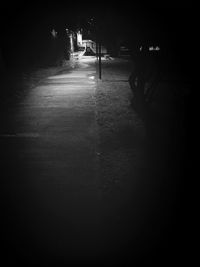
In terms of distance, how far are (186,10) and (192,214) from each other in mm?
4042

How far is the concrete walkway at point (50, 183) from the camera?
172 inches

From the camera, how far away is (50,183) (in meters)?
6.14

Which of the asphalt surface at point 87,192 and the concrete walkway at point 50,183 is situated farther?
the concrete walkway at point 50,183

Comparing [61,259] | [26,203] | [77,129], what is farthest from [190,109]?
[61,259]

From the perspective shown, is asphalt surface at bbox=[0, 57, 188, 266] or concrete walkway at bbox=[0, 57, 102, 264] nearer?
asphalt surface at bbox=[0, 57, 188, 266]

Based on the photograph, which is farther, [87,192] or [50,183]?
[50,183]

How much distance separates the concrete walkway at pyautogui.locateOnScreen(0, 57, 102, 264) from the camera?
14.3 ft

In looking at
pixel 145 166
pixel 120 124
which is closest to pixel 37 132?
pixel 120 124

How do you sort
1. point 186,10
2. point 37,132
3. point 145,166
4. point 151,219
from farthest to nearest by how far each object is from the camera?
point 37,132 → point 145,166 → point 186,10 → point 151,219

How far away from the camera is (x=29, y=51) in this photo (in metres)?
29.2

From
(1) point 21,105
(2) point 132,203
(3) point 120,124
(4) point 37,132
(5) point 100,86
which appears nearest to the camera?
(2) point 132,203

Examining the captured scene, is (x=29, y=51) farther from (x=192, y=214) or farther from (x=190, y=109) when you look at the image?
(x=192, y=214)

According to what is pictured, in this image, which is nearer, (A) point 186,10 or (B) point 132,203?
(B) point 132,203

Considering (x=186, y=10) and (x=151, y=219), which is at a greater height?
(x=186, y=10)
